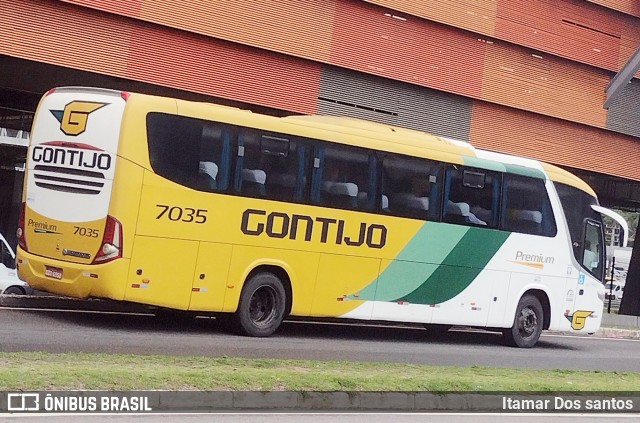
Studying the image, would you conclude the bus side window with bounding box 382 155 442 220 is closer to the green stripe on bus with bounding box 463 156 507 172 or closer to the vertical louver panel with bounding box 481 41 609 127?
the green stripe on bus with bounding box 463 156 507 172

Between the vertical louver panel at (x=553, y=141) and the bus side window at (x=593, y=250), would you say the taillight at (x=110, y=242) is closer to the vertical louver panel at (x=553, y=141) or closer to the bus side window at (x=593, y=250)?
the bus side window at (x=593, y=250)

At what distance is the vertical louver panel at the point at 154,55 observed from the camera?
24.0m

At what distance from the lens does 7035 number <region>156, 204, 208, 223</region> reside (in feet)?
A: 52.2

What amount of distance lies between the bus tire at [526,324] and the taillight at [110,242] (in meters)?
8.58

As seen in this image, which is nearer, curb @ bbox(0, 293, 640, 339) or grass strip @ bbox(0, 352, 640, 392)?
grass strip @ bbox(0, 352, 640, 392)

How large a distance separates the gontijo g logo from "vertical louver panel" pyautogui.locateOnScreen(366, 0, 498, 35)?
570 inches

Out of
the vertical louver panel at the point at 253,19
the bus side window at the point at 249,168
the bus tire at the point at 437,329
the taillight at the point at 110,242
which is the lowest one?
the bus tire at the point at 437,329

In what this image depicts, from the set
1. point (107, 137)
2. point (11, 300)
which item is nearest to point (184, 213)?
point (107, 137)

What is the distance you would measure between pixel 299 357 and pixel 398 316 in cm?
363

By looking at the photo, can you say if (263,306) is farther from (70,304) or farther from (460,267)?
(460,267)

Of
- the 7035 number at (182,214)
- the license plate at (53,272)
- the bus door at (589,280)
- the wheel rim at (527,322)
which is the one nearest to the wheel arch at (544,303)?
the wheel rim at (527,322)

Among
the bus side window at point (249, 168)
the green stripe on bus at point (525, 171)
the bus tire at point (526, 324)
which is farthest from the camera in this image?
the bus tire at point (526, 324)

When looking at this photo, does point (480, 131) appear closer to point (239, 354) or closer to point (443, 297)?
point (443, 297)

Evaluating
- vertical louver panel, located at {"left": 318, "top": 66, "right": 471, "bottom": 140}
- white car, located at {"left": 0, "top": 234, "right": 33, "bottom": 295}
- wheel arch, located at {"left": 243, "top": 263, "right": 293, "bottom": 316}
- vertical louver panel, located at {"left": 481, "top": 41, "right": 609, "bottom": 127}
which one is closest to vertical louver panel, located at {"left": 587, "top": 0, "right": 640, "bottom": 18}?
vertical louver panel, located at {"left": 481, "top": 41, "right": 609, "bottom": 127}
